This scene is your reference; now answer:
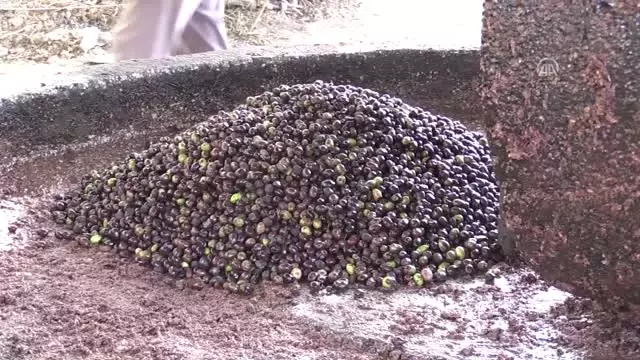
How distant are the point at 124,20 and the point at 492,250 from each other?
1.74m

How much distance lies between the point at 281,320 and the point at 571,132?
21.9 inches

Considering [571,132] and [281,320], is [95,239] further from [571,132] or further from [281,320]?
[571,132]

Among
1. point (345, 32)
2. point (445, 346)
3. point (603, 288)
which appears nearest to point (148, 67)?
point (445, 346)

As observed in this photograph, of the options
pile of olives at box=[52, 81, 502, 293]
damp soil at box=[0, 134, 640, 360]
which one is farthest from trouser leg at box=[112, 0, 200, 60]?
damp soil at box=[0, 134, 640, 360]


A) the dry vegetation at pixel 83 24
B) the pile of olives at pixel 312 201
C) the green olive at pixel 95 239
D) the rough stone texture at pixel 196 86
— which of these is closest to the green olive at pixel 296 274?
the pile of olives at pixel 312 201

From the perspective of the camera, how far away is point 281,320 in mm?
1489

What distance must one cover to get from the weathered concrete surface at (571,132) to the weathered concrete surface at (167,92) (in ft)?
2.55

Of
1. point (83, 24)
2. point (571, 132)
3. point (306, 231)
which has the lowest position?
point (83, 24)

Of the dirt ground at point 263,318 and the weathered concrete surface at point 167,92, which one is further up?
the weathered concrete surface at point 167,92

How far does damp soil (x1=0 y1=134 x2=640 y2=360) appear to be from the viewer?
4.49ft

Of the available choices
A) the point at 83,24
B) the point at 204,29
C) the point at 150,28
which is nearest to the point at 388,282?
the point at 150,28

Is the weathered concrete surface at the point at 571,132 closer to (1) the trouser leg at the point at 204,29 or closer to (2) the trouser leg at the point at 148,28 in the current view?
(2) the trouser leg at the point at 148,28

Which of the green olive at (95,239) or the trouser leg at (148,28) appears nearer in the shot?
the green olive at (95,239)

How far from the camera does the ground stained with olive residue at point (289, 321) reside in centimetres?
137
